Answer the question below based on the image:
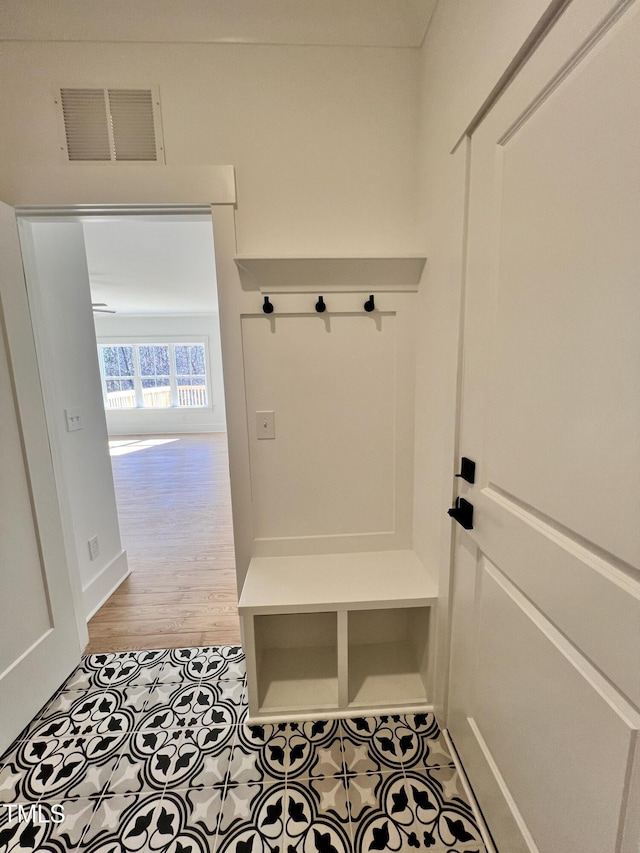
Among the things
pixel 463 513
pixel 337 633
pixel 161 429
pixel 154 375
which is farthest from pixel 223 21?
pixel 161 429

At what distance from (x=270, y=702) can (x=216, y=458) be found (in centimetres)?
445

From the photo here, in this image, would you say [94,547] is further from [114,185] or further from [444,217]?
[444,217]

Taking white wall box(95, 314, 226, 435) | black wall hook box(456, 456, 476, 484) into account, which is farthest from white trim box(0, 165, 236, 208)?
white wall box(95, 314, 226, 435)

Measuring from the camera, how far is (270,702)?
1.41m

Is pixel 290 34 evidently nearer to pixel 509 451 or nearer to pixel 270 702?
pixel 509 451

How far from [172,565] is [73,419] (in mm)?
1273

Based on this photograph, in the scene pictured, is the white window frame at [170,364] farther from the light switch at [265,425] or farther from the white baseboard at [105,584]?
the light switch at [265,425]

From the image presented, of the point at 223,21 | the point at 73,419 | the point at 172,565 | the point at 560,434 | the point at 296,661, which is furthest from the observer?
the point at 172,565

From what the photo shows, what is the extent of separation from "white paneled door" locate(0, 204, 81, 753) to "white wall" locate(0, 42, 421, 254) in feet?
1.61

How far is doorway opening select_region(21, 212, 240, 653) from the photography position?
5.92ft

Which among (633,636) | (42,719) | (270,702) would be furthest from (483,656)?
(42,719)

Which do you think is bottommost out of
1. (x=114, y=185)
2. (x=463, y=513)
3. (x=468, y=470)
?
(x=463, y=513)

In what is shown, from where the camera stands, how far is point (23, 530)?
1.41 metres

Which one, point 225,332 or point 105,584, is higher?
point 225,332
